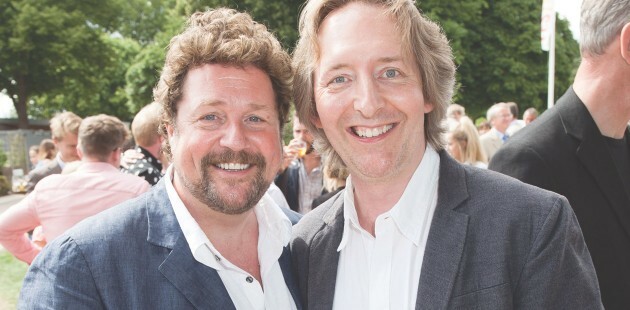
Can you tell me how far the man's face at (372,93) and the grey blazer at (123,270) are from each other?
730 mm

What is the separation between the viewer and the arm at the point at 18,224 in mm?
4262

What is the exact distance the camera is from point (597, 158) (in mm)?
2377

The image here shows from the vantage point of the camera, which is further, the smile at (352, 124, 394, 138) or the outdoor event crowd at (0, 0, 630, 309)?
the smile at (352, 124, 394, 138)

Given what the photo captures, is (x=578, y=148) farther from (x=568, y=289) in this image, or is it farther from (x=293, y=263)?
(x=293, y=263)

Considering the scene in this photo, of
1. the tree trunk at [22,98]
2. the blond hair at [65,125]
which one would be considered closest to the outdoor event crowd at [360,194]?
the blond hair at [65,125]

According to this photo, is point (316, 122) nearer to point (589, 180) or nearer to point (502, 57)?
point (589, 180)

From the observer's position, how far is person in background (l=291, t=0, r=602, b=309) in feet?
5.90

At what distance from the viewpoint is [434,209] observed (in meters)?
2.06

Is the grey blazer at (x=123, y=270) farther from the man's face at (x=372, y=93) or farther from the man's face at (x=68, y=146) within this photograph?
the man's face at (x=68, y=146)

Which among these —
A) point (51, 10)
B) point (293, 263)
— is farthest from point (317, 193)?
point (51, 10)

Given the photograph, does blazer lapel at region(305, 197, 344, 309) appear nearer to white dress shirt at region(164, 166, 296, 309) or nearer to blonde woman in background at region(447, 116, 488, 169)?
white dress shirt at region(164, 166, 296, 309)

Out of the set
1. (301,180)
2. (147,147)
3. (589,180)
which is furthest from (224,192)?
(301,180)

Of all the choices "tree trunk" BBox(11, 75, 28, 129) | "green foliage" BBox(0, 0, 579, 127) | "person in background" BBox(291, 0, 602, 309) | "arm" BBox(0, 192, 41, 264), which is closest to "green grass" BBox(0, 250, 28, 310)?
"arm" BBox(0, 192, 41, 264)

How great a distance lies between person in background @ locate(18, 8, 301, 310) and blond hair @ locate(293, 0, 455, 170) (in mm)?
132
